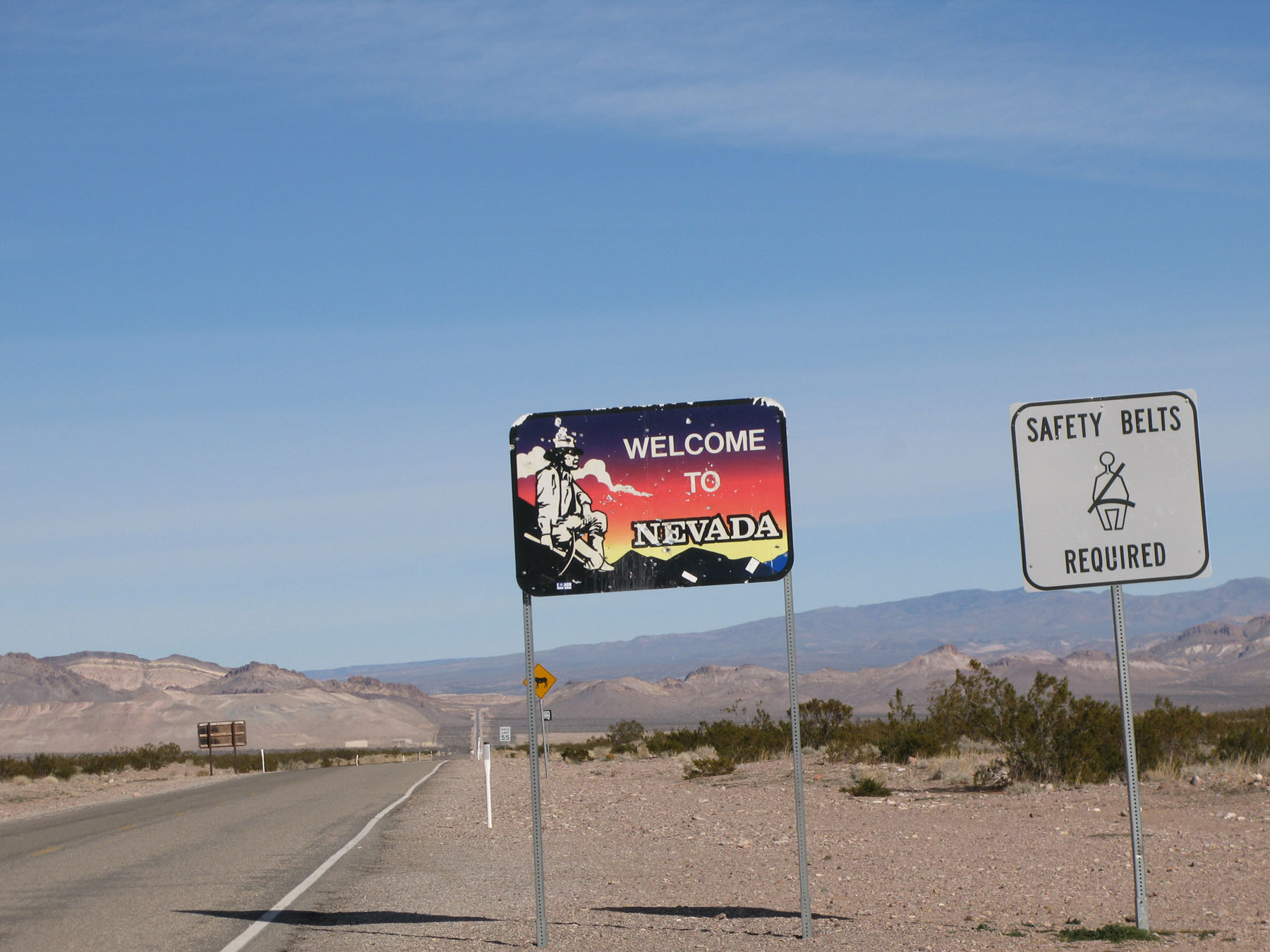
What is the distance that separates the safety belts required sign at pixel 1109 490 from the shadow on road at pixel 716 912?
3748 millimetres

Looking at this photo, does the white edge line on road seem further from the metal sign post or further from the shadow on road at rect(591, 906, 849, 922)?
the metal sign post

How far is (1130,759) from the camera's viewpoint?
28.5 feet

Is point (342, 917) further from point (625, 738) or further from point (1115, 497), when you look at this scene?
point (625, 738)

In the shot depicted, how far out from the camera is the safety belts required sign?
28.0ft

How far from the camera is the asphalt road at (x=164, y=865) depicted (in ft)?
35.9

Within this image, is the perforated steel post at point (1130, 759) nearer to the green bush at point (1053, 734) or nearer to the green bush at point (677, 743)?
the green bush at point (1053, 734)

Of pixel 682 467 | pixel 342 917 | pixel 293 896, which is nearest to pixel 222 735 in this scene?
pixel 293 896

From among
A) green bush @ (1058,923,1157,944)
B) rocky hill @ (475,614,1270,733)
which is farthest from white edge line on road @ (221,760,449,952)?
rocky hill @ (475,614,1270,733)

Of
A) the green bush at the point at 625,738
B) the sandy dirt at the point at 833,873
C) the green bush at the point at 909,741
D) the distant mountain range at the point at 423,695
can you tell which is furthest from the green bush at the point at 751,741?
the distant mountain range at the point at 423,695

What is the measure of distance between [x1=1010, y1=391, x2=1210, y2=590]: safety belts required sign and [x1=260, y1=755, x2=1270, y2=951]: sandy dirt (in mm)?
2588

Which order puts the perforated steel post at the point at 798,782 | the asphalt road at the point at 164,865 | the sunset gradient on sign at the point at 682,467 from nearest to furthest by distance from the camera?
the perforated steel post at the point at 798,782
the sunset gradient on sign at the point at 682,467
the asphalt road at the point at 164,865

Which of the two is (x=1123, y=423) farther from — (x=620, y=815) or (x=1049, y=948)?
(x=620, y=815)

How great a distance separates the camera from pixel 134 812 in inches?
1064

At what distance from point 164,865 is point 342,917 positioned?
5.71 metres
